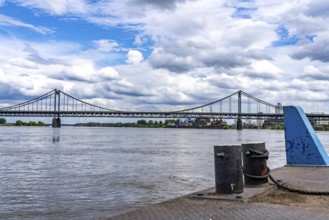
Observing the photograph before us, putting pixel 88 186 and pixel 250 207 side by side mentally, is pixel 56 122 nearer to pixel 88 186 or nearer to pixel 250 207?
pixel 88 186

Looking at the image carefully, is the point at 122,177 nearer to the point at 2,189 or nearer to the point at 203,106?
the point at 2,189

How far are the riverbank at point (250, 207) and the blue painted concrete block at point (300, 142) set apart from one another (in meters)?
3.55

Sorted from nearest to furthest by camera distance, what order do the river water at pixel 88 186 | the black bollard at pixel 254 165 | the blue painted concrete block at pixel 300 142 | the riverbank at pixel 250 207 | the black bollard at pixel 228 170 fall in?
the riverbank at pixel 250 207 < the black bollard at pixel 228 170 < the black bollard at pixel 254 165 < the river water at pixel 88 186 < the blue painted concrete block at pixel 300 142

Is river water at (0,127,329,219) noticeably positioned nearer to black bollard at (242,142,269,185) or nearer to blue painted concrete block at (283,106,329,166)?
blue painted concrete block at (283,106,329,166)

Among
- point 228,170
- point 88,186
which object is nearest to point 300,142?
point 228,170

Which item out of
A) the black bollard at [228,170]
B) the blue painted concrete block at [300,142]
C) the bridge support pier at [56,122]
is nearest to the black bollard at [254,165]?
the black bollard at [228,170]

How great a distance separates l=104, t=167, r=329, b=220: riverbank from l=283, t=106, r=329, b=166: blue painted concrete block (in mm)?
3551

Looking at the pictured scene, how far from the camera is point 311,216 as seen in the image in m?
5.55

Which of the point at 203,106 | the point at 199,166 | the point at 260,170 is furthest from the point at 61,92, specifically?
the point at 260,170

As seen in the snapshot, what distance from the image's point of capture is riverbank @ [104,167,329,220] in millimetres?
5609

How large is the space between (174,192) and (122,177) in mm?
3689

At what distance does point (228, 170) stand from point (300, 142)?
474 cm

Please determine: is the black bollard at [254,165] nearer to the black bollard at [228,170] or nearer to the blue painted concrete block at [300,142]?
the black bollard at [228,170]

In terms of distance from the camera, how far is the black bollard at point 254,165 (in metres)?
7.85
